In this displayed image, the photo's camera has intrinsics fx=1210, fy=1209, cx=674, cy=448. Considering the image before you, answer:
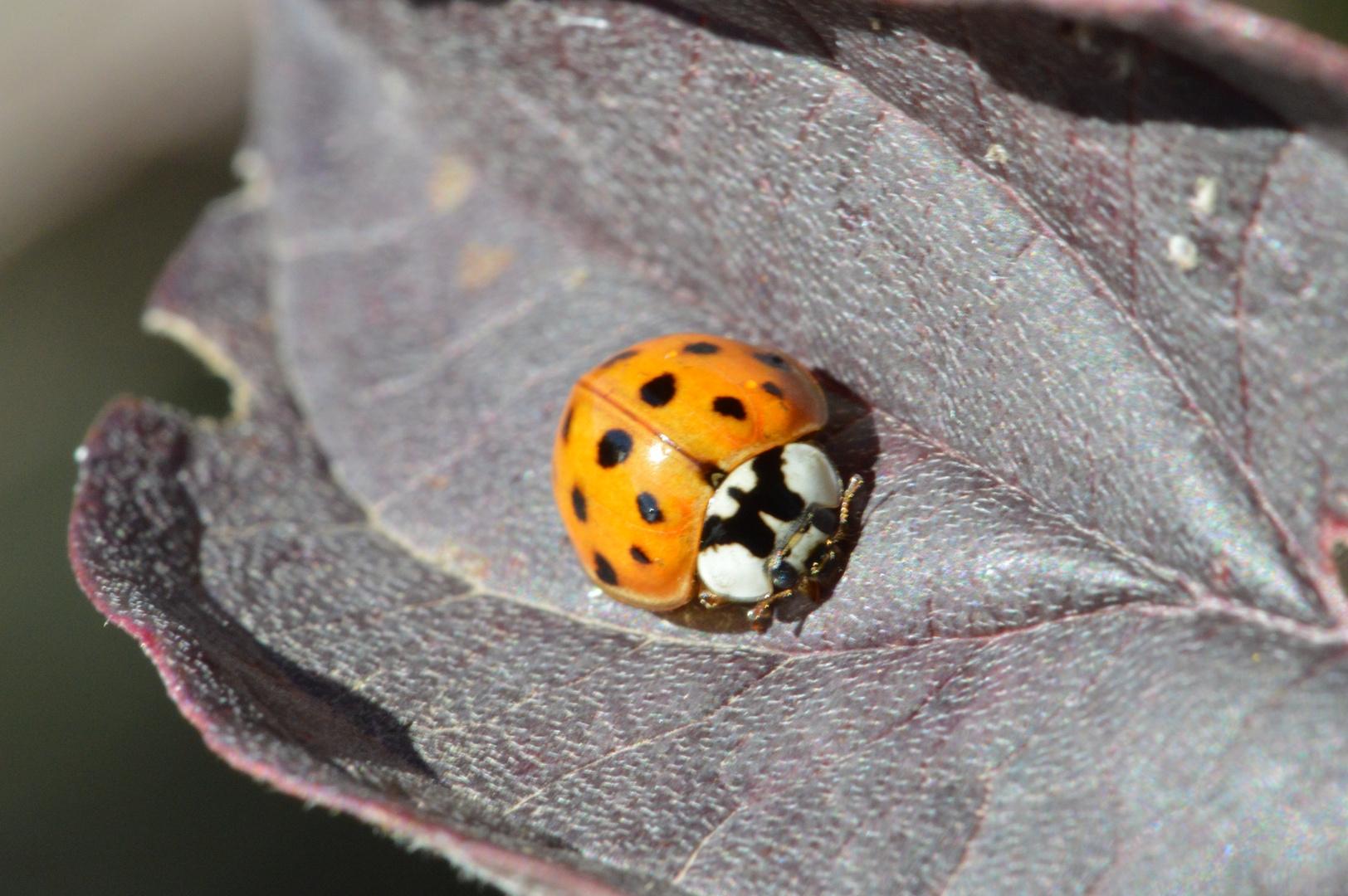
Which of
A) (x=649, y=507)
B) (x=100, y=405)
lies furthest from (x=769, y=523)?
(x=100, y=405)

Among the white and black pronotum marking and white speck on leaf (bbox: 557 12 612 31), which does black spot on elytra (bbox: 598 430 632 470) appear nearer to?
the white and black pronotum marking

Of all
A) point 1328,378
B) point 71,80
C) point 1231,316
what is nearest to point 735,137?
point 1231,316

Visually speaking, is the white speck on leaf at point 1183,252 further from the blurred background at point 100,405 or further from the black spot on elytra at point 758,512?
the blurred background at point 100,405

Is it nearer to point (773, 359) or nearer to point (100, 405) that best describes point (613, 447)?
point (773, 359)

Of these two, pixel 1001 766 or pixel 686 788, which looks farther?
pixel 686 788

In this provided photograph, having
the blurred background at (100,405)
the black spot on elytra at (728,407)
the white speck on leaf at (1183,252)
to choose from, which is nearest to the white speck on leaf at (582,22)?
the black spot on elytra at (728,407)

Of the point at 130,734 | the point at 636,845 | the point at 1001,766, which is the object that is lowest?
the point at 130,734

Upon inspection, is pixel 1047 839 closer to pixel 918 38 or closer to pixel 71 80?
pixel 918 38

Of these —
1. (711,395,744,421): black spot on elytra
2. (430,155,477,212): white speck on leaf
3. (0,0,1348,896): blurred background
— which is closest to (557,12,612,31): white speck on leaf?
(430,155,477,212): white speck on leaf
